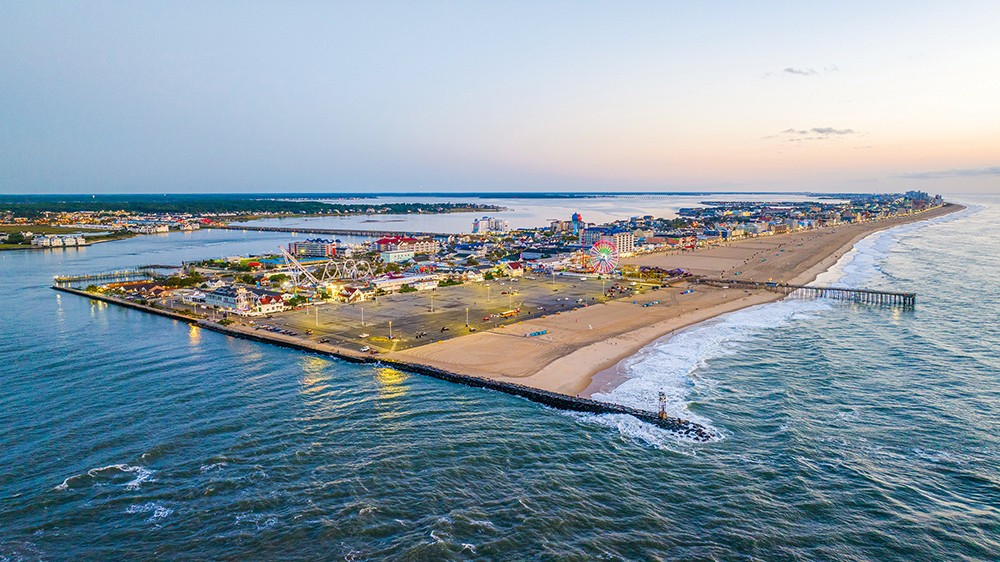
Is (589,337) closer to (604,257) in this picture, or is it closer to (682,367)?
(682,367)

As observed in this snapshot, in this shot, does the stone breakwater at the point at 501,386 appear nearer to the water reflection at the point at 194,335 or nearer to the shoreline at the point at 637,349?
the water reflection at the point at 194,335

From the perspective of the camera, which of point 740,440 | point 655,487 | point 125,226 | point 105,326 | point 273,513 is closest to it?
point 273,513

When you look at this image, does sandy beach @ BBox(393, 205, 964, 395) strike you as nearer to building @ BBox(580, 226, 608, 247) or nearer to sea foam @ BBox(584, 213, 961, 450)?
sea foam @ BBox(584, 213, 961, 450)

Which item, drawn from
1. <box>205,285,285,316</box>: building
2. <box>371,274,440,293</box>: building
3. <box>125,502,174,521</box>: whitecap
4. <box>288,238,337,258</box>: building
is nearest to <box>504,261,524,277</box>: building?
<box>371,274,440,293</box>: building

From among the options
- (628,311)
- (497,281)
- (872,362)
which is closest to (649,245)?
(497,281)

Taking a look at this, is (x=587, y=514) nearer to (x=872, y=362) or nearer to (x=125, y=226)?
(x=872, y=362)

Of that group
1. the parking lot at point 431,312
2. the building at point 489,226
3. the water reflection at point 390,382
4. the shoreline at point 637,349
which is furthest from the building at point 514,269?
the building at point 489,226
